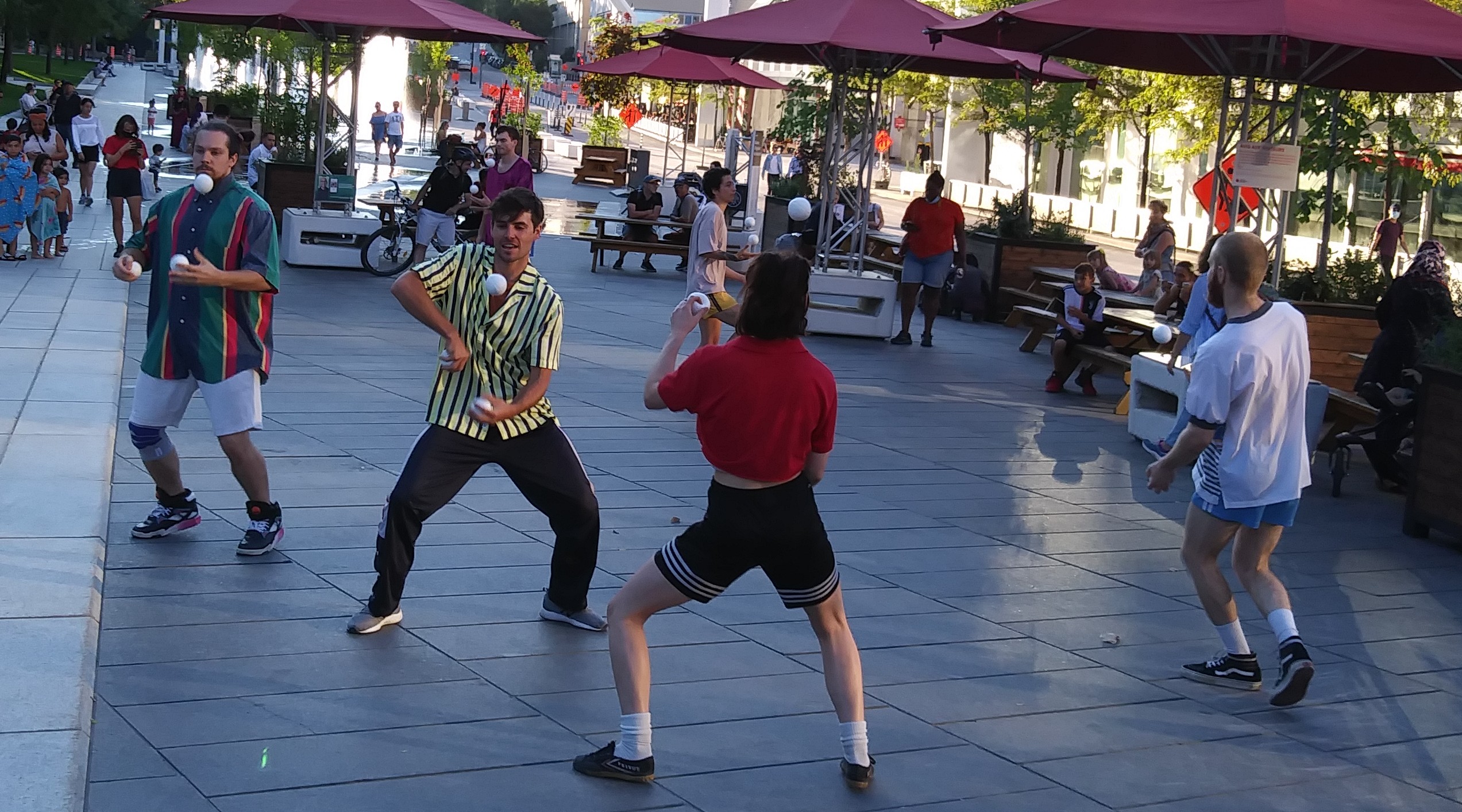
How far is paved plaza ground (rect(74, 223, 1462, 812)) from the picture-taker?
4.51 metres

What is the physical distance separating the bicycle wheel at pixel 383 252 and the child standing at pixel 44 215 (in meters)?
3.26

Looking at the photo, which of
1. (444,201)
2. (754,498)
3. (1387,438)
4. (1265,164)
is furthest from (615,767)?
(444,201)

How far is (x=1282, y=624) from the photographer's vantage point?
5609mm

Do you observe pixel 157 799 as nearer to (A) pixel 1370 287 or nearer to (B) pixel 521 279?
(B) pixel 521 279

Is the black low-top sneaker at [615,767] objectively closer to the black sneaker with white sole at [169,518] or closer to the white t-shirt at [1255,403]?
the white t-shirt at [1255,403]

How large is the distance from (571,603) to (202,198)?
7.26ft

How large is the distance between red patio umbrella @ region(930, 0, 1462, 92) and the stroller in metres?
2.02

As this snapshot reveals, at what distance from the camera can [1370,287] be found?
40.9ft

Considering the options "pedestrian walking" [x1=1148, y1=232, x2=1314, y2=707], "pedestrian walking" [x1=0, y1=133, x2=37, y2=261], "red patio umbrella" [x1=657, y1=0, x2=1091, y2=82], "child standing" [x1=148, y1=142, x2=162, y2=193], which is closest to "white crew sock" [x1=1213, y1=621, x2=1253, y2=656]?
"pedestrian walking" [x1=1148, y1=232, x2=1314, y2=707]

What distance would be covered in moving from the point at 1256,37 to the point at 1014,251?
7301 millimetres

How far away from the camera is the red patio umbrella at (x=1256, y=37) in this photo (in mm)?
9242

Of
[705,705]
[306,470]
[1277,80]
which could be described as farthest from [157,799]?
[1277,80]

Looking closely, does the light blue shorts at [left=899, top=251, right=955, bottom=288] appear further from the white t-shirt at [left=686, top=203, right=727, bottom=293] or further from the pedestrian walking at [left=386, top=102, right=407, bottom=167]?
the pedestrian walking at [left=386, top=102, right=407, bottom=167]

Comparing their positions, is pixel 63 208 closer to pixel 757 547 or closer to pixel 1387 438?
pixel 1387 438
